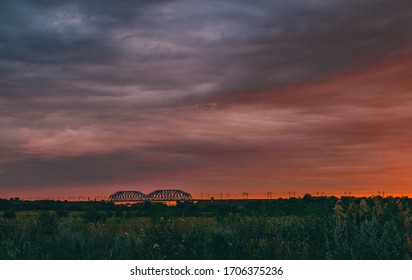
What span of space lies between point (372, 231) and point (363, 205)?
1.45 metres

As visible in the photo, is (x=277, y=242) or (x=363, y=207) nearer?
(x=363, y=207)

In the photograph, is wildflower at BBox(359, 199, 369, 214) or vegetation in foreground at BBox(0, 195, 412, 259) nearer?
vegetation in foreground at BBox(0, 195, 412, 259)

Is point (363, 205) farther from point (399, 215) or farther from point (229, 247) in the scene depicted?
point (229, 247)

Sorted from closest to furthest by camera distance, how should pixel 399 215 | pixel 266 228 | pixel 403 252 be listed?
pixel 403 252 → pixel 399 215 → pixel 266 228

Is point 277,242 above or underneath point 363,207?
underneath

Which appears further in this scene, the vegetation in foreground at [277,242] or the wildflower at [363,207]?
the wildflower at [363,207]

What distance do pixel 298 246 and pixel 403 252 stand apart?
3.06 metres

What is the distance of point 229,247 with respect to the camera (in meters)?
16.1

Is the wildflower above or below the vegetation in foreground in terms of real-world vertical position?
above

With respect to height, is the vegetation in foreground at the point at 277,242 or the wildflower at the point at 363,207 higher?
Result: the wildflower at the point at 363,207
